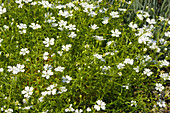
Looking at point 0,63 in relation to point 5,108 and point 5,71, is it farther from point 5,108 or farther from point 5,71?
point 5,108


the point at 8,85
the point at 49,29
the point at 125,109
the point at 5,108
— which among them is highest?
the point at 49,29

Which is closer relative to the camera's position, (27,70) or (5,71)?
(5,71)

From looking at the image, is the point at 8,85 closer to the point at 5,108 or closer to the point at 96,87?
the point at 5,108

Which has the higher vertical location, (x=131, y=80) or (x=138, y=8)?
(x=138, y=8)

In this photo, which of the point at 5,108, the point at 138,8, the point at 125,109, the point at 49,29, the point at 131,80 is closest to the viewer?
the point at 5,108

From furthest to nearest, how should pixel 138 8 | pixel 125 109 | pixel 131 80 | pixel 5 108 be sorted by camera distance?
pixel 138 8 < pixel 131 80 < pixel 125 109 < pixel 5 108

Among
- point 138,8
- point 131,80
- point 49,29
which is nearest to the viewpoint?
point 131,80

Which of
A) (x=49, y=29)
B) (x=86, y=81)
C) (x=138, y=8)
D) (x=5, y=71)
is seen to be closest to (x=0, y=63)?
(x=5, y=71)

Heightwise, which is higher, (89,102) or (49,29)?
(49,29)

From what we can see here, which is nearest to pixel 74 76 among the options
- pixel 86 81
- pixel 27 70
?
pixel 86 81
